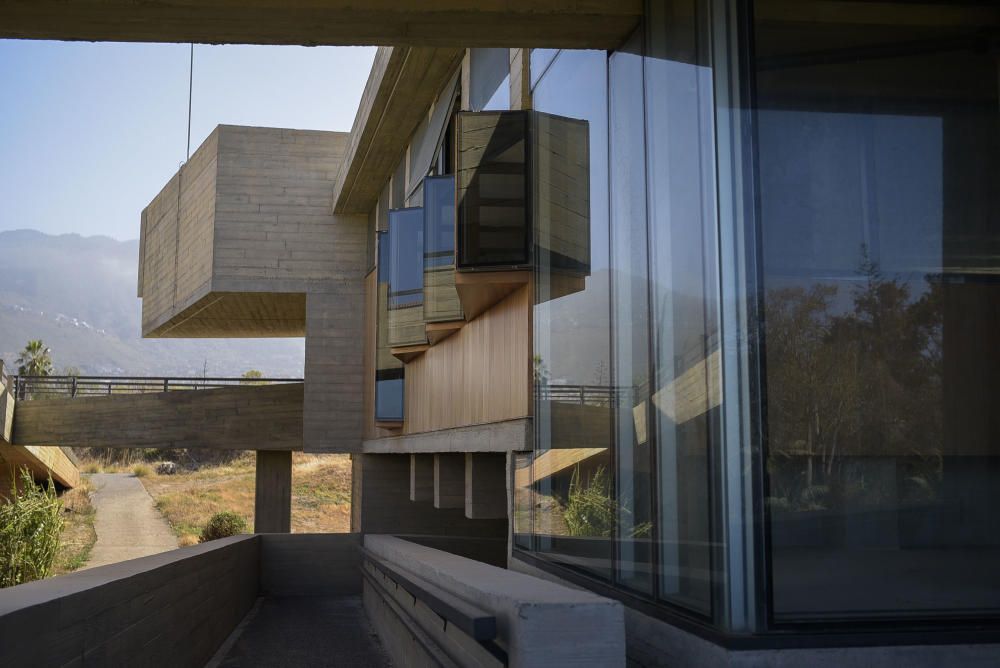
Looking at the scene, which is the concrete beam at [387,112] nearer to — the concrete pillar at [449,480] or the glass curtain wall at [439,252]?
the glass curtain wall at [439,252]

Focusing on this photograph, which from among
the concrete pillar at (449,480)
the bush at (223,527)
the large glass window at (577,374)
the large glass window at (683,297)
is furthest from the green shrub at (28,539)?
the large glass window at (683,297)

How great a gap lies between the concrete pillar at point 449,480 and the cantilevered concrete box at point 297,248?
8318 mm

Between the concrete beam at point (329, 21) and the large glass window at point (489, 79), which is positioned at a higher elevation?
the large glass window at point (489, 79)

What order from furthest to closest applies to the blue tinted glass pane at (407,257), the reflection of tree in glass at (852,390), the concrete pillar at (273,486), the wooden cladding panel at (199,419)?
the concrete pillar at (273,486) < the wooden cladding panel at (199,419) < the blue tinted glass pane at (407,257) < the reflection of tree in glass at (852,390)

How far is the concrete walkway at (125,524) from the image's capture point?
94.3ft

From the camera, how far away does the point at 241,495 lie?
4619cm

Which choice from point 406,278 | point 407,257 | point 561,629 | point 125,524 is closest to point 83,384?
point 125,524

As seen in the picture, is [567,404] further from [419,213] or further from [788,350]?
[419,213]

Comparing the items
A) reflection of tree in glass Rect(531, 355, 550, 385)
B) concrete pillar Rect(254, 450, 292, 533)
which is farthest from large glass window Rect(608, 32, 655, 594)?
concrete pillar Rect(254, 450, 292, 533)

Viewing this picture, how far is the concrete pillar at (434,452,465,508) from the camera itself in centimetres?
1471

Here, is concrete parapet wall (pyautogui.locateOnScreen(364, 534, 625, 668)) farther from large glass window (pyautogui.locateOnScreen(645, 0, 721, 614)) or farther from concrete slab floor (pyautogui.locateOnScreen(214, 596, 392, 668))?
concrete slab floor (pyautogui.locateOnScreen(214, 596, 392, 668))

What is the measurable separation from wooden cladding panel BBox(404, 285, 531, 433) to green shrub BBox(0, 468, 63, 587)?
5633 mm

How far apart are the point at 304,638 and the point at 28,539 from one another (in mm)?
6007

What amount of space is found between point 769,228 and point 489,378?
660 centimetres
